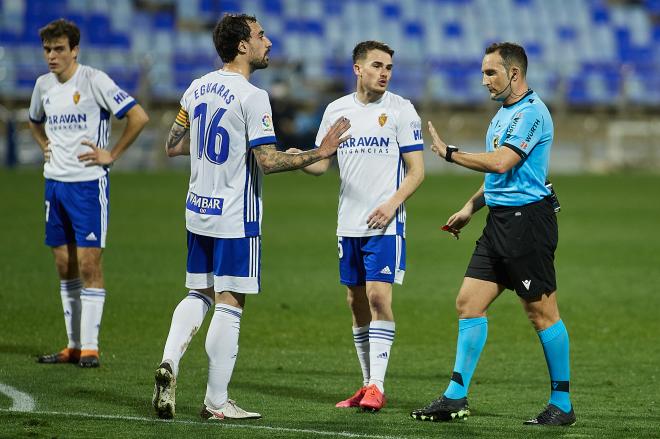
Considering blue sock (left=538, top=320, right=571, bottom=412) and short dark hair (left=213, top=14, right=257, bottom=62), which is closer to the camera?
short dark hair (left=213, top=14, right=257, bottom=62)

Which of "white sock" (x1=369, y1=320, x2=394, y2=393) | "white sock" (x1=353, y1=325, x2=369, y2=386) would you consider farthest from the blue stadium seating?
"white sock" (x1=369, y1=320, x2=394, y2=393)

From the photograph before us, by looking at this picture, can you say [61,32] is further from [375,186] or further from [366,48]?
[375,186]

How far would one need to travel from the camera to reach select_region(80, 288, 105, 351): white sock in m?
8.06

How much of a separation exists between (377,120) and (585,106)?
28757mm

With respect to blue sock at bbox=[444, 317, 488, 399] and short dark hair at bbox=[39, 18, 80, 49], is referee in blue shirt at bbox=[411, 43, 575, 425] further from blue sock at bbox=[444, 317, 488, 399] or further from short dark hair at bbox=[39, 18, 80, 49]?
short dark hair at bbox=[39, 18, 80, 49]

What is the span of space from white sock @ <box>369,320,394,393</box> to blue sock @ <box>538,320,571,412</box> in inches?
38.0

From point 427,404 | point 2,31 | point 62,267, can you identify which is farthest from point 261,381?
point 2,31

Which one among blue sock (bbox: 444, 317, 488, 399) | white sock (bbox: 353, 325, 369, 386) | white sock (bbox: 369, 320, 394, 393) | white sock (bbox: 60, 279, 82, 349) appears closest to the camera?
blue sock (bbox: 444, 317, 488, 399)

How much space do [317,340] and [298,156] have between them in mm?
3564

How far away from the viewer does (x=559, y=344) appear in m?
6.45

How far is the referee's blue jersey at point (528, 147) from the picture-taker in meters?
6.28

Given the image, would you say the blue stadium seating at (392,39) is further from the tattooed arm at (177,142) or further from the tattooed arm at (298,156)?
the tattooed arm at (298,156)

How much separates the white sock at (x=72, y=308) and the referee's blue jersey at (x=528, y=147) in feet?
11.6

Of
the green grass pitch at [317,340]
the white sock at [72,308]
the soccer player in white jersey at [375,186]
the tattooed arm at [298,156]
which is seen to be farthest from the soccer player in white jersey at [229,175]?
the white sock at [72,308]
